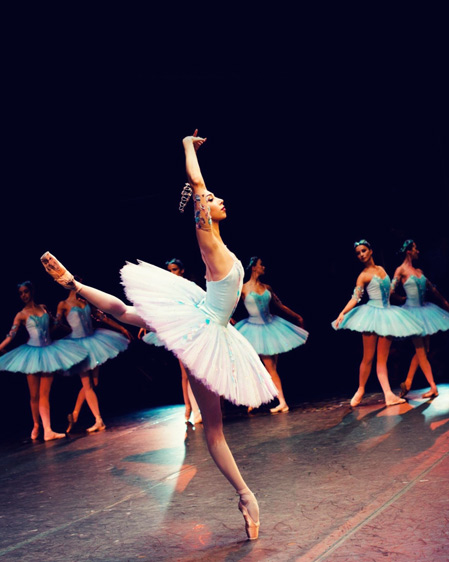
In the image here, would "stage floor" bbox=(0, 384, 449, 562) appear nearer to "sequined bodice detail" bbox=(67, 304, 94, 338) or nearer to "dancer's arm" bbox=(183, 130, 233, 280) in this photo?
"dancer's arm" bbox=(183, 130, 233, 280)

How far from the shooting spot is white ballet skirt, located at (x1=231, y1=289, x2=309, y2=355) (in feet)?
22.0

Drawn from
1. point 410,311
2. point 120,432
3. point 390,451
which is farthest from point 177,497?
point 410,311

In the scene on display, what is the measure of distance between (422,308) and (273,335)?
1.63m

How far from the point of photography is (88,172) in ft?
26.4

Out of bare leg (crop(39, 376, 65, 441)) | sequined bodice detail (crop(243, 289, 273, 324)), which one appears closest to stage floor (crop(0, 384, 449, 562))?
bare leg (crop(39, 376, 65, 441))

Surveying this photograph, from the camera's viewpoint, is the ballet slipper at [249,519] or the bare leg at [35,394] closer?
the ballet slipper at [249,519]

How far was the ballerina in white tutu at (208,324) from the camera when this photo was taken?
2.79 m

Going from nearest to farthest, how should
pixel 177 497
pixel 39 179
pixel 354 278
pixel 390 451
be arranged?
1. pixel 177 497
2. pixel 390 451
3. pixel 39 179
4. pixel 354 278

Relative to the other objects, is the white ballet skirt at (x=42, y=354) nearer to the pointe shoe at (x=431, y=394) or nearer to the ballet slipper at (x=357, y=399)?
the ballet slipper at (x=357, y=399)

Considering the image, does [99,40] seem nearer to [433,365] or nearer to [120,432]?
[120,432]

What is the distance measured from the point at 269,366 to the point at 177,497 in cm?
316

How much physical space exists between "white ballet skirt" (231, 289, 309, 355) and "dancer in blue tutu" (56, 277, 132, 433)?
1.36m

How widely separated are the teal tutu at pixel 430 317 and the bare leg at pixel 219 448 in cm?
411

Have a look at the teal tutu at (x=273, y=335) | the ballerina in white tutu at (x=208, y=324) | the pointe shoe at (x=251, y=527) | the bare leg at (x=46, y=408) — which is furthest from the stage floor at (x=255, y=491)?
the teal tutu at (x=273, y=335)
